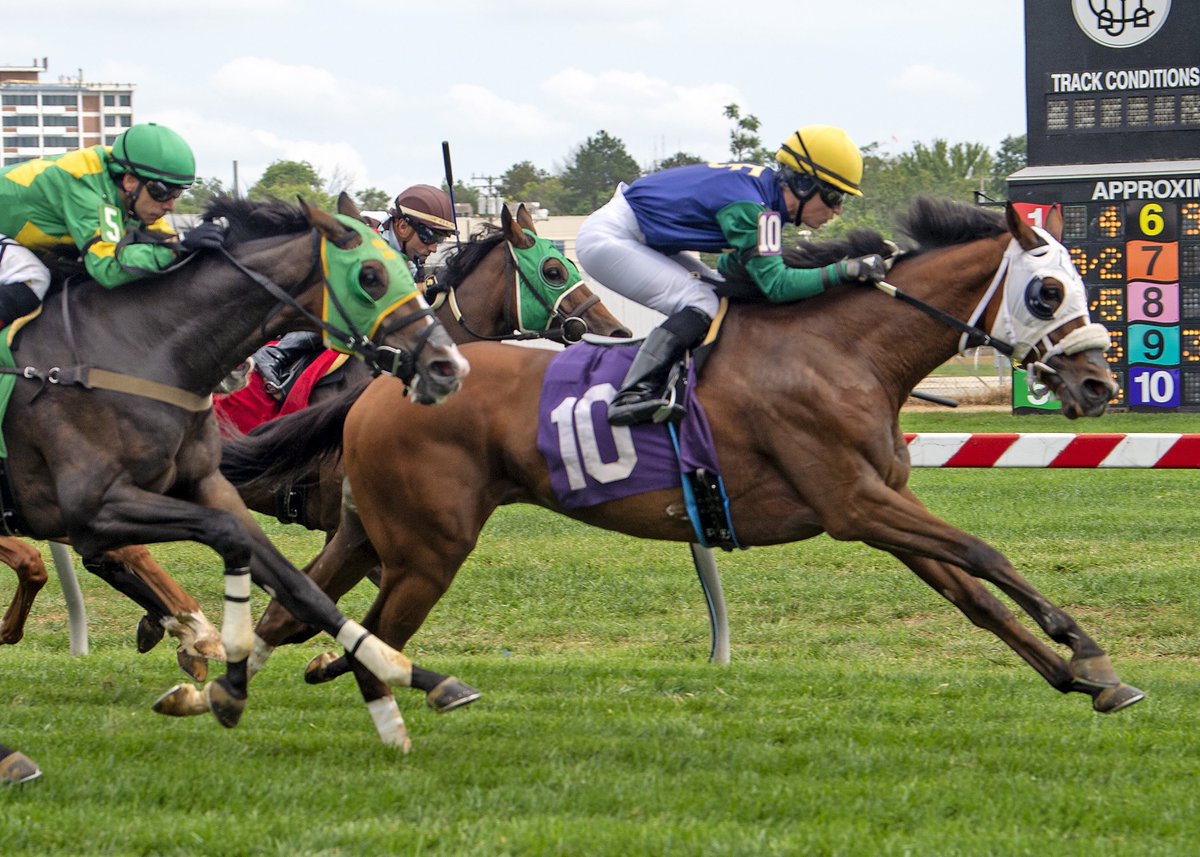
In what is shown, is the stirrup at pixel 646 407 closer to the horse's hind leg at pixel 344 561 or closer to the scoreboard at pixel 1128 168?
the horse's hind leg at pixel 344 561

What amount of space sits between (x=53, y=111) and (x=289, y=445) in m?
165

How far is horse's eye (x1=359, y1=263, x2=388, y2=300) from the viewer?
16.0 feet

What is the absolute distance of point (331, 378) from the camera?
7.32 metres

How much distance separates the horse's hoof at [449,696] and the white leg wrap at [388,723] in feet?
0.95

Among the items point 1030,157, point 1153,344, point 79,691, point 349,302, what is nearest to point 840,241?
point 349,302

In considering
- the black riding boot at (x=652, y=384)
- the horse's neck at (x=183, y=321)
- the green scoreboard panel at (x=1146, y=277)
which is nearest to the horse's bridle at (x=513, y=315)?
the black riding boot at (x=652, y=384)

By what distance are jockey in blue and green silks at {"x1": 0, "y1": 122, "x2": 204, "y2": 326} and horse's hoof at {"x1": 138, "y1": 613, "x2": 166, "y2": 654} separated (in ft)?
7.28

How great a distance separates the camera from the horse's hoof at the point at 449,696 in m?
4.83

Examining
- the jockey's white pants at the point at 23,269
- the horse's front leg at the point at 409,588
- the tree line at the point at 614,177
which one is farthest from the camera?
the tree line at the point at 614,177

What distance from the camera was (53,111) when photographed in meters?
158

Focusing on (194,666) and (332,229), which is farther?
(194,666)

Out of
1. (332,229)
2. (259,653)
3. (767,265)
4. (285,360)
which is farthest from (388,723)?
(285,360)

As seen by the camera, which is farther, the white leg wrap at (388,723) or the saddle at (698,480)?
the saddle at (698,480)

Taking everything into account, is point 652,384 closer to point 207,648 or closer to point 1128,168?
point 207,648
